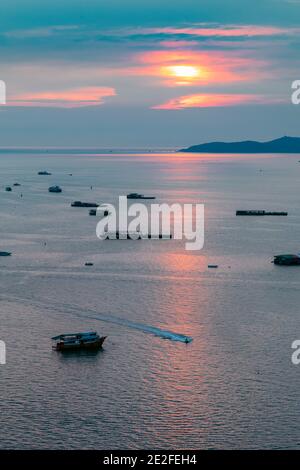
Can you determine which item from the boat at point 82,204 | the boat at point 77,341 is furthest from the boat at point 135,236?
the boat at point 77,341

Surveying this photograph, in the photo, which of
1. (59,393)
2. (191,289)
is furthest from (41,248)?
(59,393)

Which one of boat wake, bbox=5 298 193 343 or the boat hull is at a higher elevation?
boat wake, bbox=5 298 193 343

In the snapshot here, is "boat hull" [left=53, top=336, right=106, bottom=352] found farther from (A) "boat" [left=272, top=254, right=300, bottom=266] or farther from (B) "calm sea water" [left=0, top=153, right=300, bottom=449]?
(A) "boat" [left=272, top=254, right=300, bottom=266]

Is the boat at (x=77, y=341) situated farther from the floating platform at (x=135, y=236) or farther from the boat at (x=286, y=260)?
the floating platform at (x=135, y=236)

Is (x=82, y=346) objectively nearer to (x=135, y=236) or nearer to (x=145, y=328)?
(x=145, y=328)

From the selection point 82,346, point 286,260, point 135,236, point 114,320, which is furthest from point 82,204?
point 82,346

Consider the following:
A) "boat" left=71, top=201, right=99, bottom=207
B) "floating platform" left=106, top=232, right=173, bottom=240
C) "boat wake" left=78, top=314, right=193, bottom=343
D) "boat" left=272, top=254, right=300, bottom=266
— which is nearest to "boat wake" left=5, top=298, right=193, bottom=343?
"boat wake" left=78, top=314, right=193, bottom=343

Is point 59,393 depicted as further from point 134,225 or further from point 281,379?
point 134,225
